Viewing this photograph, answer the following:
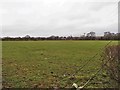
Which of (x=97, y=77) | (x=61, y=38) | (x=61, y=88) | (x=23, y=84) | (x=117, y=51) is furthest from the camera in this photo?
(x=61, y=38)

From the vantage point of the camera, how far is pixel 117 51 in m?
6.69

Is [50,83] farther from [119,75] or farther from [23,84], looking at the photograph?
[119,75]

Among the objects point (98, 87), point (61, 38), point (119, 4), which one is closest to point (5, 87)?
point (98, 87)

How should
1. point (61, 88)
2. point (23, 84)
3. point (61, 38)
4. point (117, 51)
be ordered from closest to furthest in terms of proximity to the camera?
point (117, 51)
point (61, 88)
point (23, 84)
point (61, 38)

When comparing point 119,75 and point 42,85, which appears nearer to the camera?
point 119,75

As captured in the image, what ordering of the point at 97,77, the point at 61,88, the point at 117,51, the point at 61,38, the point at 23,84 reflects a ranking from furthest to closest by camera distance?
the point at 61,38
the point at 97,77
the point at 23,84
the point at 61,88
the point at 117,51

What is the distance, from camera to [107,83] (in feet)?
29.8

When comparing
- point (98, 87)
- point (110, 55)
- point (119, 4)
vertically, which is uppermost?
point (119, 4)

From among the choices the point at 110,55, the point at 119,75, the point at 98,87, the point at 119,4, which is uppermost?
the point at 119,4

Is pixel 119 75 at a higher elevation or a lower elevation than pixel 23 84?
higher

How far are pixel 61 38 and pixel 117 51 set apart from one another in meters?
92.1

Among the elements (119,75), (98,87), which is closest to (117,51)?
(119,75)

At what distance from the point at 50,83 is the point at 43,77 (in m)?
1.37

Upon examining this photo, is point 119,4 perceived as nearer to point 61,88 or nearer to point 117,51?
point 117,51
